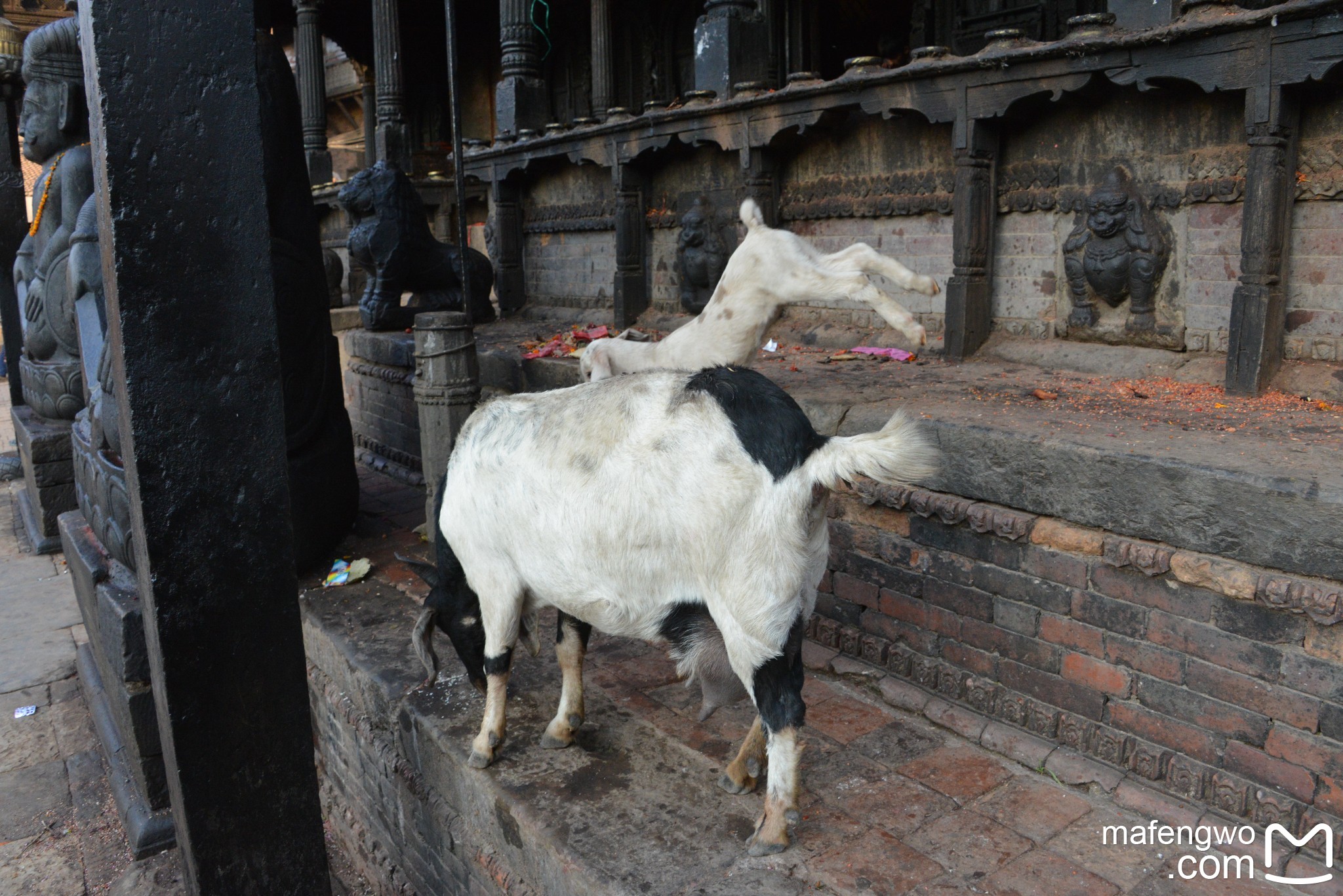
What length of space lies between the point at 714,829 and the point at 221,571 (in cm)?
157

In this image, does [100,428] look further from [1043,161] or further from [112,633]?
[1043,161]

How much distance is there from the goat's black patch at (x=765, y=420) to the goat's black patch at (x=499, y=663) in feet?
3.83

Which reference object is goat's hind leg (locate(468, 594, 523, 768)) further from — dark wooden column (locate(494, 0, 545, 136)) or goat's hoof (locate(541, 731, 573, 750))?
dark wooden column (locate(494, 0, 545, 136))

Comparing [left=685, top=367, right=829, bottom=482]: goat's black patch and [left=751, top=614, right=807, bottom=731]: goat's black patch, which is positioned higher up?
[left=685, top=367, right=829, bottom=482]: goat's black patch

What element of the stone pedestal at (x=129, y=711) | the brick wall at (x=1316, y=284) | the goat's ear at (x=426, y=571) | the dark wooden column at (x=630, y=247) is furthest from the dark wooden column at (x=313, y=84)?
the brick wall at (x=1316, y=284)

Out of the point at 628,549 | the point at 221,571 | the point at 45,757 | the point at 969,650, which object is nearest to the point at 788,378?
the point at 969,650

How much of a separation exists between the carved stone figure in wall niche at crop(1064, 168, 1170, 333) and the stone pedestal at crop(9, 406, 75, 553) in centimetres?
710

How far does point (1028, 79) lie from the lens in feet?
16.4

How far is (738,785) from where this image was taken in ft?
9.91

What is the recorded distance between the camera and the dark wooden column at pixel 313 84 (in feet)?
42.0

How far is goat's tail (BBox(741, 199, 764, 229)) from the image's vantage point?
13.1ft

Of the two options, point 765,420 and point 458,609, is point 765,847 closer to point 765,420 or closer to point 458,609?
point 765,420

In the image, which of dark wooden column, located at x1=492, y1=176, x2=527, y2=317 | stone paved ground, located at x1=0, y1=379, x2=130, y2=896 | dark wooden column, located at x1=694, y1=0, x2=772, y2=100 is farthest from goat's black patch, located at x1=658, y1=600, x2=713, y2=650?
dark wooden column, located at x1=492, y1=176, x2=527, y2=317

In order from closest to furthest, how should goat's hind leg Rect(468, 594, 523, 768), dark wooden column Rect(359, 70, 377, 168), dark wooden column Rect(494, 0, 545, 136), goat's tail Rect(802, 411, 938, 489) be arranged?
goat's tail Rect(802, 411, 938, 489) < goat's hind leg Rect(468, 594, 523, 768) < dark wooden column Rect(494, 0, 545, 136) < dark wooden column Rect(359, 70, 377, 168)
